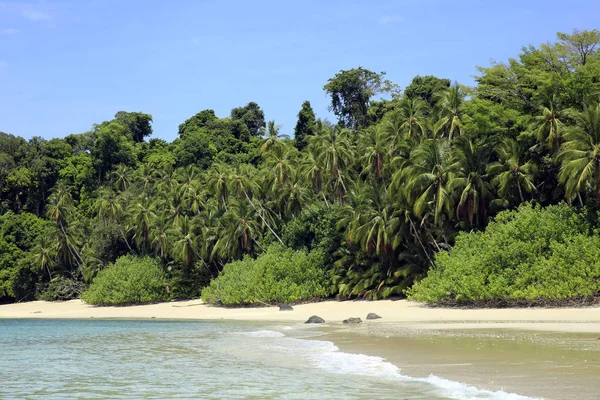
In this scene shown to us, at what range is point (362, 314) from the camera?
41.4m

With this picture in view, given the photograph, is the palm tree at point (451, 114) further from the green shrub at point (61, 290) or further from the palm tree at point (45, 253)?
the green shrub at point (61, 290)

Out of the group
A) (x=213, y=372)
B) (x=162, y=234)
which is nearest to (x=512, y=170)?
(x=213, y=372)

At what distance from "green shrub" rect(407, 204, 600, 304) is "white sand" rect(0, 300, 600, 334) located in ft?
3.80

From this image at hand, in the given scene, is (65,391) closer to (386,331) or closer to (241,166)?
(386,331)

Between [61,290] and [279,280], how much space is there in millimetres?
32598

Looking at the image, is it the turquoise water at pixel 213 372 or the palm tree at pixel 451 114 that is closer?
the turquoise water at pixel 213 372

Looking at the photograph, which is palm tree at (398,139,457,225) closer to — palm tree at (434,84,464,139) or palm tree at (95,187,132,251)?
palm tree at (434,84,464,139)

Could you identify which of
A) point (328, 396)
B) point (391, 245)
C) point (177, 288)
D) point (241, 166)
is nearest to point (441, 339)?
point (328, 396)

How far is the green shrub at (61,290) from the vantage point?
7269 cm

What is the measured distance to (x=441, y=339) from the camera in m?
22.1

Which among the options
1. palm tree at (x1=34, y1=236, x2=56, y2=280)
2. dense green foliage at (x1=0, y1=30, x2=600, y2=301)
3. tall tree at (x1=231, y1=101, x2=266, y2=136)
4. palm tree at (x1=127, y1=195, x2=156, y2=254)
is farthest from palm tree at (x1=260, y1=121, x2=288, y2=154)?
tall tree at (x1=231, y1=101, x2=266, y2=136)

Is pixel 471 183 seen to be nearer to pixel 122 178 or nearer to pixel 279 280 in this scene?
pixel 279 280

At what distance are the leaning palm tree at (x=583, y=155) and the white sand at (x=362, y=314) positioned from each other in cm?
634

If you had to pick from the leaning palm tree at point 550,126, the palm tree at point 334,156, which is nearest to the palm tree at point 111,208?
the palm tree at point 334,156
